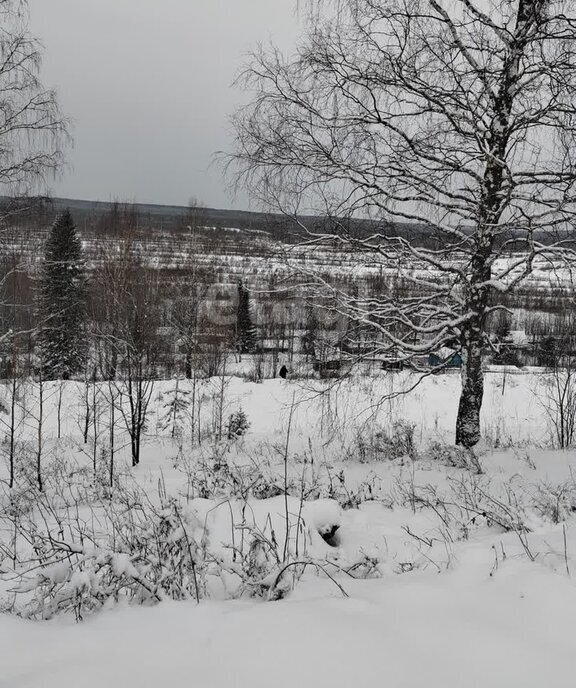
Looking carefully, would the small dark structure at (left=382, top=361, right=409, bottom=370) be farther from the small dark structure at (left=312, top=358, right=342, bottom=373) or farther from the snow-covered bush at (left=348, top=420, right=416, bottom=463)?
the snow-covered bush at (left=348, top=420, right=416, bottom=463)

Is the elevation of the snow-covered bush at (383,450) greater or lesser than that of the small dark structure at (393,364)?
lesser

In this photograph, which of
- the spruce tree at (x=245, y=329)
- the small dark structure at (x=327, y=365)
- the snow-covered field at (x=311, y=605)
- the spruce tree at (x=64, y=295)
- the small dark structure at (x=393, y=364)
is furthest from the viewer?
the spruce tree at (x=245, y=329)

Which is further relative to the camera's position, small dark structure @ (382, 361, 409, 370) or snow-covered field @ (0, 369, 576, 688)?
small dark structure @ (382, 361, 409, 370)

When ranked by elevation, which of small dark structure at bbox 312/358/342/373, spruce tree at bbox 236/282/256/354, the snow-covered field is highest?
small dark structure at bbox 312/358/342/373

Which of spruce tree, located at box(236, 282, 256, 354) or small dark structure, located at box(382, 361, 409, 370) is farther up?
small dark structure, located at box(382, 361, 409, 370)

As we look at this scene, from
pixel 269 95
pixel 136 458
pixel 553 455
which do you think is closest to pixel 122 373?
pixel 136 458

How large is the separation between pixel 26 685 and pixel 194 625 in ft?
2.24

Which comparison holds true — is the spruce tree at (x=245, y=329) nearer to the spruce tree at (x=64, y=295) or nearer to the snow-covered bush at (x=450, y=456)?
the spruce tree at (x=64, y=295)

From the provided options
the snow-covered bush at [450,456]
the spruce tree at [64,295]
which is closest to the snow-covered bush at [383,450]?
the snow-covered bush at [450,456]

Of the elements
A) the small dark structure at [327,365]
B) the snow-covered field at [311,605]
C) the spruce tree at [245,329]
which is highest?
the small dark structure at [327,365]

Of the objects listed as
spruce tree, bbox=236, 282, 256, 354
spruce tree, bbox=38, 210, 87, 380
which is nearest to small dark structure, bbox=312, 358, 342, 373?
spruce tree, bbox=38, 210, 87, 380

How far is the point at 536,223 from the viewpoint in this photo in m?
5.40

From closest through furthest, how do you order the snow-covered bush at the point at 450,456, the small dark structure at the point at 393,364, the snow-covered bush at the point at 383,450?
the snow-covered bush at the point at 450,456 < the small dark structure at the point at 393,364 < the snow-covered bush at the point at 383,450

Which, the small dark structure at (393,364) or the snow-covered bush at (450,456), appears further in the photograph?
the small dark structure at (393,364)
